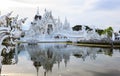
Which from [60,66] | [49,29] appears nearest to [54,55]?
[60,66]

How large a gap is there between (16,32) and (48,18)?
53.4m

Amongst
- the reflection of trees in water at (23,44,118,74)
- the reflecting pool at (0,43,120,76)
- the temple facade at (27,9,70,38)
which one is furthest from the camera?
the temple facade at (27,9,70,38)

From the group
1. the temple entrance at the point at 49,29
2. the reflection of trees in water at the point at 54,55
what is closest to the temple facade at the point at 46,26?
the temple entrance at the point at 49,29

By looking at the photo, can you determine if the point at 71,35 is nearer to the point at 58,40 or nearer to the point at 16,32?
the point at 58,40

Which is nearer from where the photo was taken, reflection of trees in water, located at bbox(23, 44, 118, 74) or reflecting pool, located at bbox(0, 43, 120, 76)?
reflecting pool, located at bbox(0, 43, 120, 76)

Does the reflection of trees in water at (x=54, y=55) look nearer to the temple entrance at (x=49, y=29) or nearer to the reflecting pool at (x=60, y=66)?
the reflecting pool at (x=60, y=66)

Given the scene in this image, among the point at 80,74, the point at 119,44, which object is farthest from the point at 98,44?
the point at 80,74

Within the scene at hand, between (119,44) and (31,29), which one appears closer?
(119,44)

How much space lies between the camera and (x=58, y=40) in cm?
5266

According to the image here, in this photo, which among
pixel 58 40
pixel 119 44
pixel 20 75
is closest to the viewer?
pixel 20 75

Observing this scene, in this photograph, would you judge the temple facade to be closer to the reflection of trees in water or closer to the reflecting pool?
the reflection of trees in water

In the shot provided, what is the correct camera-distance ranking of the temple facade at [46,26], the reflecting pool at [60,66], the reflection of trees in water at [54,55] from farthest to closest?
the temple facade at [46,26], the reflection of trees in water at [54,55], the reflecting pool at [60,66]

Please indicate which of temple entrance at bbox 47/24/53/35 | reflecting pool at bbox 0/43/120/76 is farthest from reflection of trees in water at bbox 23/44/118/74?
temple entrance at bbox 47/24/53/35

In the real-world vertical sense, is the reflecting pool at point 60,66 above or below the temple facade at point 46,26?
below
